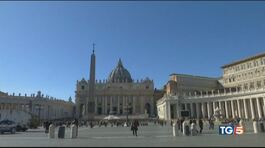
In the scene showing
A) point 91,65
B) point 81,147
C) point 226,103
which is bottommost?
point 81,147

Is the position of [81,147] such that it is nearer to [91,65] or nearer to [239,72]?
[91,65]

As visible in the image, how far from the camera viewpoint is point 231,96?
244 feet

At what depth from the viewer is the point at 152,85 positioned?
136 m

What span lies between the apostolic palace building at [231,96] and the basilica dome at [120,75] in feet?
150

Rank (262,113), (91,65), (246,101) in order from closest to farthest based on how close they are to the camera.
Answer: (91,65)
(262,113)
(246,101)

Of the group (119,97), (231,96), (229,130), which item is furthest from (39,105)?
(229,130)

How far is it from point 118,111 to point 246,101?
228ft

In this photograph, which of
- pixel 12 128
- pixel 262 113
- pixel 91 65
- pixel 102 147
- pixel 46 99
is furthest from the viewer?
pixel 46 99

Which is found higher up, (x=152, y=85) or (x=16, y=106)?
(x=152, y=85)

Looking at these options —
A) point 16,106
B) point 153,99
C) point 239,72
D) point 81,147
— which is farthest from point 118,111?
point 81,147

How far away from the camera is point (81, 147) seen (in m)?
14.5

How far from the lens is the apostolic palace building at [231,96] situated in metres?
69.8

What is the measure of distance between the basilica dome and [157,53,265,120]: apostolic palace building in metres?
45.7

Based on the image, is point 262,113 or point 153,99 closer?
point 262,113
